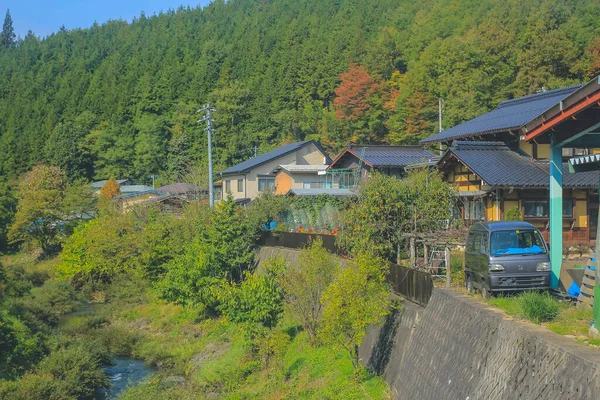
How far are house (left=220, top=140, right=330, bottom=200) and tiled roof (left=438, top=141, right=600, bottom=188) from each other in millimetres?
20545

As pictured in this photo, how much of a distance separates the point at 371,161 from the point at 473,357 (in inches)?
1013

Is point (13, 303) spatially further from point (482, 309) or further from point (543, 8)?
point (543, 8)

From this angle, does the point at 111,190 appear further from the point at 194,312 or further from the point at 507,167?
the point at 507,167

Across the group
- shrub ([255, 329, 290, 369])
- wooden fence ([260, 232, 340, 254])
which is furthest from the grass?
wooden fence ([260, 232, 340, 254])

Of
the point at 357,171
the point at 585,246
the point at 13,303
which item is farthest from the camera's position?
the point at 357,171

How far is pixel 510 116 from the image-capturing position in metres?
27.2

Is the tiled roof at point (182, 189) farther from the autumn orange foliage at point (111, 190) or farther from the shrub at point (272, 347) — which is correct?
the shrub at point (272, 347)

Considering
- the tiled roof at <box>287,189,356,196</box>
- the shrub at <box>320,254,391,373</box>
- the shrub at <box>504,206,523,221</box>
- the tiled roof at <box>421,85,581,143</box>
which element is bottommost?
the shrub at <box>320,254,391,373</box>

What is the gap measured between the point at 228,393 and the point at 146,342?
9033 mm

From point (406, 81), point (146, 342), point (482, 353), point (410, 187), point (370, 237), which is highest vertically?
point (406, 81)

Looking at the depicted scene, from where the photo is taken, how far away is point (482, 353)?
33.0 feet

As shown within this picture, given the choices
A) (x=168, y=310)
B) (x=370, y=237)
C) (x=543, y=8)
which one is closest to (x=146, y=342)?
(x=168, y=310)

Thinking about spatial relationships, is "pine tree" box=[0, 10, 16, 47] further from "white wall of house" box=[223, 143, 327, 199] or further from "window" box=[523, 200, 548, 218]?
"window" box=[523, 200, 548, 218]

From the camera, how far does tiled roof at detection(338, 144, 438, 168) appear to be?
35.6 meters
